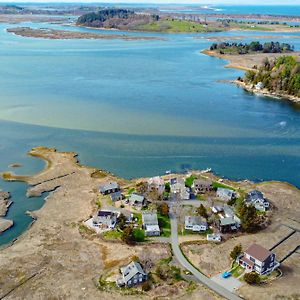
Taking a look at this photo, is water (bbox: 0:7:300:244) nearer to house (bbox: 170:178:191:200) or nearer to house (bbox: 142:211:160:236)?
house (bbox: 170:178:191:200)

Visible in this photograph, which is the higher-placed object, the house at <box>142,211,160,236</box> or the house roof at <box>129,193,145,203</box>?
the house roof at <box>129,193,145,203</box>

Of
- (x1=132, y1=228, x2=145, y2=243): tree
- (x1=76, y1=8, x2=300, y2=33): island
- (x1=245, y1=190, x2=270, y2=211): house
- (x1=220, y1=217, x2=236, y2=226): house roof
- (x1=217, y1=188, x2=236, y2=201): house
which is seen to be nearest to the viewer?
(x1=132, y1=228, x2=145, y2=243): tree

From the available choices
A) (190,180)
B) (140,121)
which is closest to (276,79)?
(140,121)

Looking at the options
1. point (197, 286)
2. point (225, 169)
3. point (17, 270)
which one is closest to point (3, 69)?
point (225, 169)

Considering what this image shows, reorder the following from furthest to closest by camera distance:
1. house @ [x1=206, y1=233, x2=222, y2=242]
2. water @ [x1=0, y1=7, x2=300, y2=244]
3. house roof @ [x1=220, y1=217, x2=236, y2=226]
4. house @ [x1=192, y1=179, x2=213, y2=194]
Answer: water @ [x1=0, y1=7, x2=300, y2=244]
house @ [x1=192, y1=179, x2=213, y2=194]
house roof @ [x1=220, y1=217, x2=236, y2=226]
house @ [x1=206, y1=233, x2=222, y2=242]

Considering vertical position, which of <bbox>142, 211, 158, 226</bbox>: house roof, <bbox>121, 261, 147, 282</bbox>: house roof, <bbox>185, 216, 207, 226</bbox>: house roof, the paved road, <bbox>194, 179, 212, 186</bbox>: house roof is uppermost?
<bbox>194, 179, 212, 186</bbox>: house roof

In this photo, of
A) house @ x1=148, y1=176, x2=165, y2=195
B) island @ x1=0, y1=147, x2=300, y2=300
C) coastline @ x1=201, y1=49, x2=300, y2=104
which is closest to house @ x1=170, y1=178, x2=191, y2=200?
island @ x1=0, y1=147, x2=300, y2=300

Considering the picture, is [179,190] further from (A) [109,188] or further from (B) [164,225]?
(A) [109,188]
